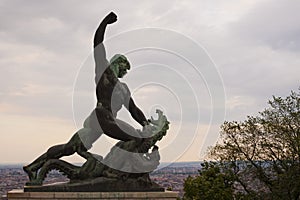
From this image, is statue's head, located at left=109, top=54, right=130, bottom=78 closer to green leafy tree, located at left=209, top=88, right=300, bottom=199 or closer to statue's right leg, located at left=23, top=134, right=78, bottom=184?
statue's right leg, located at left=23, top=134, right=78, bottom=184

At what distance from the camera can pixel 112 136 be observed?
12125 mm

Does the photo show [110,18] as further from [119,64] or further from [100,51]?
[119,64]

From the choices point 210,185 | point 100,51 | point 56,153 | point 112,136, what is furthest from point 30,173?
point 210,185

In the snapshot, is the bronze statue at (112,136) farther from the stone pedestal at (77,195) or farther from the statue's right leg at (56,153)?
the stone pedestal at (77,195)

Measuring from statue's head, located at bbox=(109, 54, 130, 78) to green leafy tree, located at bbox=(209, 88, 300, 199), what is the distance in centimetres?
A: 1304

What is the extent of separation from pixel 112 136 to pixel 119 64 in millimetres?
1683

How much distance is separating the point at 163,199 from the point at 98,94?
280 cm

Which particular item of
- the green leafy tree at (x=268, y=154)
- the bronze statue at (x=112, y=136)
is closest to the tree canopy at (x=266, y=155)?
the green leafy tree at (x=268, y=154)

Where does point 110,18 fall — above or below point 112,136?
above

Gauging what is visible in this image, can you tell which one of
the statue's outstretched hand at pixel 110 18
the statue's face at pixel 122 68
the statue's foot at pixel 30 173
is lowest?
the statue's foot at pixel 30 173

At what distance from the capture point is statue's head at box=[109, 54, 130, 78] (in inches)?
487

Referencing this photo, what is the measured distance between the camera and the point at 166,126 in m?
12.3

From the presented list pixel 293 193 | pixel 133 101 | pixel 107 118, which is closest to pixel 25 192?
pixel 107 118

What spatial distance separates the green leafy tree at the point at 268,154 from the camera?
2358 centimetres
